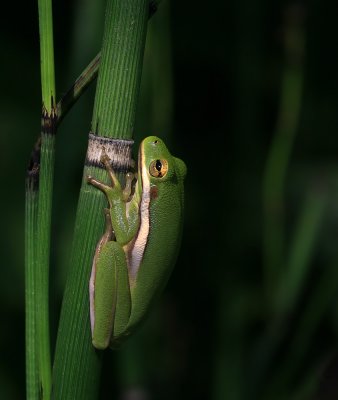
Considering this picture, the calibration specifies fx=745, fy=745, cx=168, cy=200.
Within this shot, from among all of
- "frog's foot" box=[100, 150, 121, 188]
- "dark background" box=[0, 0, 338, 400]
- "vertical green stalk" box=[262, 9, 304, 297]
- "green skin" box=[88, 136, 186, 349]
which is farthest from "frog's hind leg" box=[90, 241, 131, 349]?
"vertical green stalk" box=[262, 9, 304, 297]

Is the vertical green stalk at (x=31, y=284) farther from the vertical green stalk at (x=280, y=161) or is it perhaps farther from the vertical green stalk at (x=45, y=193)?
the vertical green stalk at (x=280, y=161)

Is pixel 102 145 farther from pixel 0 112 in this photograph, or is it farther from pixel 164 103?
pixel 0 112

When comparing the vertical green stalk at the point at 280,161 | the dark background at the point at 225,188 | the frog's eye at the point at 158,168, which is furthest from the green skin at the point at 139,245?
the vertical green stalk at the point at 280,161

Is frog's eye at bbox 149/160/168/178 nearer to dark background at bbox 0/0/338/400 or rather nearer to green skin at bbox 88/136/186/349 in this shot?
green skin at bbox 88/136/186/349

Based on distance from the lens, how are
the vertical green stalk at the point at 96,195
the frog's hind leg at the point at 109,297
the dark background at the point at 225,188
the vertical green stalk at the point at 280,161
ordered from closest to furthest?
1. the vertical green stalk at the point at 96,195
2. the frog's hind leg at the point at 109,297
3. the dark background at the point at 225,188
4. the vertical green stalk at the point at 280,161

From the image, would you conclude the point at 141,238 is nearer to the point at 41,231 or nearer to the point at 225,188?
the point at 41,231

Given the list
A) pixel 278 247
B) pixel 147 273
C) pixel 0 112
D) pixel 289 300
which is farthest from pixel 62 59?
Result: pixel 147 273
